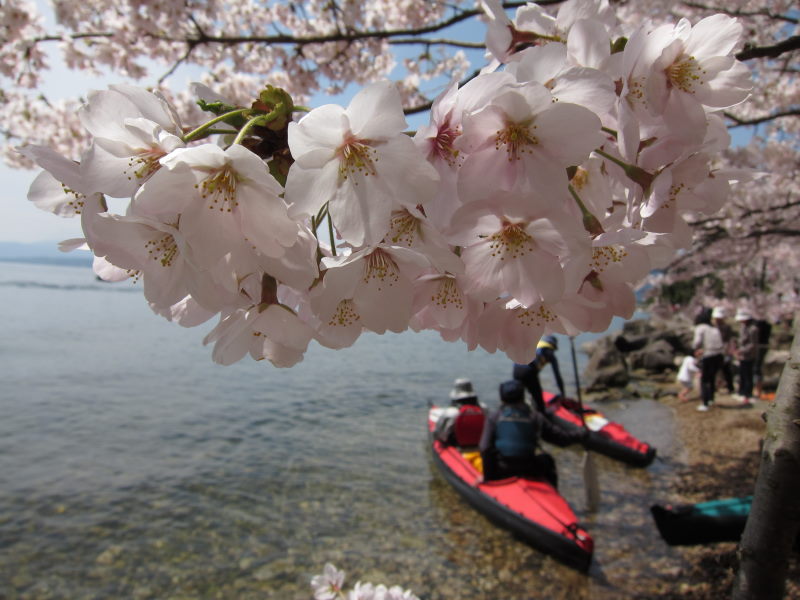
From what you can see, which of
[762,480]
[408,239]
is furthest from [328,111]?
[762,480]

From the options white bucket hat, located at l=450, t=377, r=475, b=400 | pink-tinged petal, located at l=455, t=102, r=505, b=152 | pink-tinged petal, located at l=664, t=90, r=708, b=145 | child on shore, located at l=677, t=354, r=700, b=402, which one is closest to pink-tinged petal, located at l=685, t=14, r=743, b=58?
pink-tinged petal, located at l=664, t=90, r=708, b=145

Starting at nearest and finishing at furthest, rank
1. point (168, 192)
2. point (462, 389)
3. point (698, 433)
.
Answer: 1. point (168, 192)
2. point (462, 389)
3. point (698, 433)

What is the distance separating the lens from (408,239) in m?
0.71

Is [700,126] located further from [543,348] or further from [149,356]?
[149,356]

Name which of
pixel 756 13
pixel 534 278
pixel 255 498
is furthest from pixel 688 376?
pixel 534 278

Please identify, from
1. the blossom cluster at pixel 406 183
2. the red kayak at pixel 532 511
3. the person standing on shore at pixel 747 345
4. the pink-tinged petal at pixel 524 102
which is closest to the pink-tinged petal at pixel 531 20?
the blossom cluster at pixel 406 183

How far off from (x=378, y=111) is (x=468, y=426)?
8.91 meters

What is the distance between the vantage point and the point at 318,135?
0.65 meters

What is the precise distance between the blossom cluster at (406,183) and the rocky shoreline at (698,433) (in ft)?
4.18

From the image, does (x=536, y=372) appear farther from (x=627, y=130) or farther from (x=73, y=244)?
(x=73, y=244)

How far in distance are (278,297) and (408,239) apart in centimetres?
30

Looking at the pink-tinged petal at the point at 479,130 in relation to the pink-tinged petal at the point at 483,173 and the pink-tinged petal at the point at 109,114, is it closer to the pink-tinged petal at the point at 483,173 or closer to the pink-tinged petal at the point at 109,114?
the pink-tinged petal at the point at 483,173

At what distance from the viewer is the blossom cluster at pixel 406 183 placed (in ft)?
2.04

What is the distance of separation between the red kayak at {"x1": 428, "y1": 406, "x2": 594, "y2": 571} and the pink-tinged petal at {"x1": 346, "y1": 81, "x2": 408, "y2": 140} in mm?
6461
